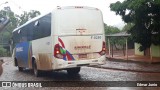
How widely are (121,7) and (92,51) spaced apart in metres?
9.00

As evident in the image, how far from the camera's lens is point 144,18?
64.0 ft

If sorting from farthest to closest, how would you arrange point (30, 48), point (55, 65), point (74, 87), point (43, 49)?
1. point (30, 48)
2. point (43, 49)
3. point (55, 65)
4. point (74, 87)

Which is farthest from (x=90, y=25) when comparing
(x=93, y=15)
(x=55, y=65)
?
(x=55, y=65)

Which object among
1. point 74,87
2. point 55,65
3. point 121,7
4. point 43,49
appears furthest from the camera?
point 121,7

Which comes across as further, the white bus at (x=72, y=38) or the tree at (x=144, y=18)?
the tree at (x=144, y=18)

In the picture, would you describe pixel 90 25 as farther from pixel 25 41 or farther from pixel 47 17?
pixel 25 41

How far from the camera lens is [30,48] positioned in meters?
17.2

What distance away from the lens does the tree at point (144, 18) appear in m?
18.6

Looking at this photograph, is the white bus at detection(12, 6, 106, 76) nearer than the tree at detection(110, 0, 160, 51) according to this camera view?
Yes

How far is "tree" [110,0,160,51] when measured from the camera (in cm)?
1859

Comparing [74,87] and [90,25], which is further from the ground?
[90,25]

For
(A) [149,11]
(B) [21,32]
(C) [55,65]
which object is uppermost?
(A) [149,11]

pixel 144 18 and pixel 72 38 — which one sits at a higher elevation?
pixel 144 18

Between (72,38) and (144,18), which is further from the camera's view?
(144,18)
